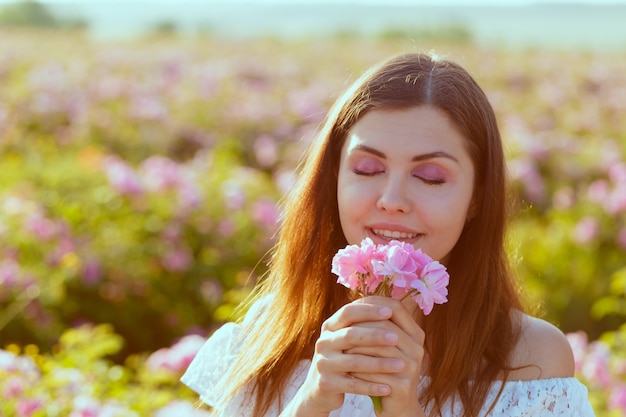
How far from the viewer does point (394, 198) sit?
1.78 metres

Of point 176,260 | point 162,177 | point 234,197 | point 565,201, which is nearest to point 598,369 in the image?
point 176,260

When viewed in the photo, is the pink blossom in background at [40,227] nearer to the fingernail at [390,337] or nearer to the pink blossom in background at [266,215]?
the pink blossom in background at [266,215]

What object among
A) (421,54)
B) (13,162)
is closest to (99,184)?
(13,162)

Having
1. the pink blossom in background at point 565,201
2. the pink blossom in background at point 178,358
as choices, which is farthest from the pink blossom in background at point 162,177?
the pink blossom in background at point 565,201

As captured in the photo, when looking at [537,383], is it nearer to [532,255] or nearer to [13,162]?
[532,255]

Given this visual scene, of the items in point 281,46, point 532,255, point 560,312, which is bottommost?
point 560,312

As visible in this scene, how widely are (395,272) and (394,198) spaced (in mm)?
323

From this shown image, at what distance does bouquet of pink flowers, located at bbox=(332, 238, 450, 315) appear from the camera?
4.86ft

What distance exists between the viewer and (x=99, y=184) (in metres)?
5.45

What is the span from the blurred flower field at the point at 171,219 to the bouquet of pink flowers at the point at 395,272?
0.92 metres

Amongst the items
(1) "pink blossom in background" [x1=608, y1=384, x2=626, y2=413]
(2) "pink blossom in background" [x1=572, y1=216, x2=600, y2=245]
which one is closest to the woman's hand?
(1) "pink blossom in background" [x1=608, y1=384, x2=626, y2=413]

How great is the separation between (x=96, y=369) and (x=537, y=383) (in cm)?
170

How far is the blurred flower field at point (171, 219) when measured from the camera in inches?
124

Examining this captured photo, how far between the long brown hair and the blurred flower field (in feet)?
1.24
